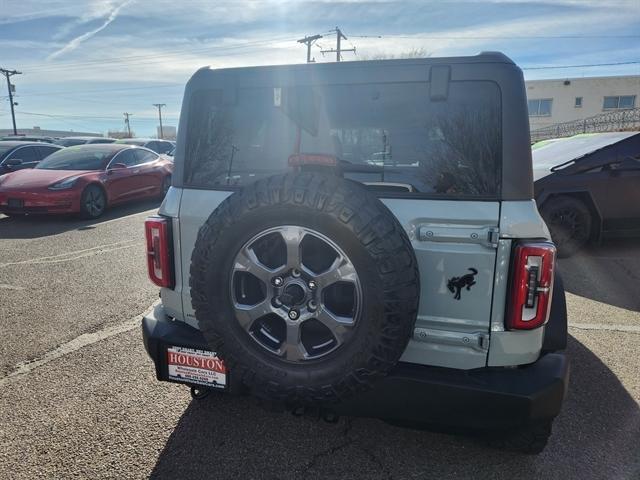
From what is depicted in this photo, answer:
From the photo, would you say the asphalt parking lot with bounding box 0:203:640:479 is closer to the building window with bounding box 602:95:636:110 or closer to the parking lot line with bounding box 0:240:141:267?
the parking lot line with bounding box 0:240:141:267

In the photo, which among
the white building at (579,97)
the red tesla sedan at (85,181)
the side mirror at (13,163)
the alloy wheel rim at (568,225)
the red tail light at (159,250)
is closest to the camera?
the red tail light at (159,250)

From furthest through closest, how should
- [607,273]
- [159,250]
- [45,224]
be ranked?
[45,224]
[607,273]
[159,250]

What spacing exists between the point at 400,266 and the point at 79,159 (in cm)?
926

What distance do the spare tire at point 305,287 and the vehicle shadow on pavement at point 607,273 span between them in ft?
12.6

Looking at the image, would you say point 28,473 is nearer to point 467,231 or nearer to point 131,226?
point 467,231

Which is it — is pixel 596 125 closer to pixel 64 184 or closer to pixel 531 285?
pixel 64 184

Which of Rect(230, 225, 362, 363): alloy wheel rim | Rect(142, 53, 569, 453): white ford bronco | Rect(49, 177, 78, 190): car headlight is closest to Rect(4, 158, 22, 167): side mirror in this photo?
Rect(49, 177, 78, 190): car headlight

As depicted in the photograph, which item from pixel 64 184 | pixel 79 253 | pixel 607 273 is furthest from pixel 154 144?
pixel 607 273

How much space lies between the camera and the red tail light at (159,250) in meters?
2.29

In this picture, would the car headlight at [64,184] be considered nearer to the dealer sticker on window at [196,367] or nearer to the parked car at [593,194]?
the dealer sticker on window at [196,367]

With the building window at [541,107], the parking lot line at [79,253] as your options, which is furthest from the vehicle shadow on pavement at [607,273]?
the building window at [541,107]

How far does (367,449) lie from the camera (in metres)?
2.33

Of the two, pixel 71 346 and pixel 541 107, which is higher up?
pixel 541 107

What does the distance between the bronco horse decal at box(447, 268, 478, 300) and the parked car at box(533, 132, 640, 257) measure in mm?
4707
